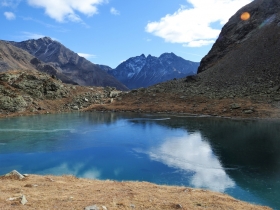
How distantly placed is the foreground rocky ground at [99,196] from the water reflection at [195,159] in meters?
5.60

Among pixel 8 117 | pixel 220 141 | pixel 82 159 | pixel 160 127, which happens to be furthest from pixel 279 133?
pixel 8 117

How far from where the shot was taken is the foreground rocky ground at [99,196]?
16.3 m

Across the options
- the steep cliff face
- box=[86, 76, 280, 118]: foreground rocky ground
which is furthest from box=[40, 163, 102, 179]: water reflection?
the steep cliff face

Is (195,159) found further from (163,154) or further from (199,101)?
(199,101)

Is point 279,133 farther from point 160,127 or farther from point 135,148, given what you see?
point 135,148

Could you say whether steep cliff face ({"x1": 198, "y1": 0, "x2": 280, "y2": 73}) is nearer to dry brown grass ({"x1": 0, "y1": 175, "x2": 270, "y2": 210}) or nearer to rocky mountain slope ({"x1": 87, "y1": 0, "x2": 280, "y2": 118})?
rocky mountain slope ({"x1": 87, "y1": 0, "x2": 280, "y2": 118})

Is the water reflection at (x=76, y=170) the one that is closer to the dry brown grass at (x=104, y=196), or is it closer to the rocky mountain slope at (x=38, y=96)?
the dry brown grass at (x=104, y=196)

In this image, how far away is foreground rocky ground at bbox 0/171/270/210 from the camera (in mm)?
16281

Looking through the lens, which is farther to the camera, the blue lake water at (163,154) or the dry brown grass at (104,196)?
the blue lake water at (163,154)

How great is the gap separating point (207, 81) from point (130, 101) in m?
31.2

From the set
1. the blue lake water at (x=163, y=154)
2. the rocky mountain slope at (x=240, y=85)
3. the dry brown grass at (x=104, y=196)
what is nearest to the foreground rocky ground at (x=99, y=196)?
the dry brown grass at (x=104, y=196)

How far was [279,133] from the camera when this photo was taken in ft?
157

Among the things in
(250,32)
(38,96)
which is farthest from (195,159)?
(250,32)

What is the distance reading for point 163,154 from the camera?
36250 mm
